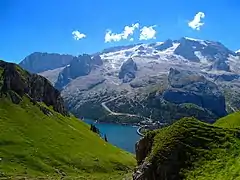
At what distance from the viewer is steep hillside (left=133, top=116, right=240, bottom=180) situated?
3638cm

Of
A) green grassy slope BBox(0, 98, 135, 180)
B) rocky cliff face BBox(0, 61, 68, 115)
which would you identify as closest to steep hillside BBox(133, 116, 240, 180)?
green grassy slope BBox(0, 98, 135, 180)

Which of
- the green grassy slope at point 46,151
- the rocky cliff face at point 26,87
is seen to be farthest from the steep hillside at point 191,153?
the rocky cliff face at point 26,87

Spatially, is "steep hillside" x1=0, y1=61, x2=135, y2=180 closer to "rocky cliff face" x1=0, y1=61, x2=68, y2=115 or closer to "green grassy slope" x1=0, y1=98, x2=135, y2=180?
"green grassy slope" x1=0, y1=98, x2=135, y2=180

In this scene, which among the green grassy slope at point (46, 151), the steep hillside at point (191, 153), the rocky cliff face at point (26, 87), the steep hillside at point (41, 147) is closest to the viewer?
the steep hillside at point (191, 153)

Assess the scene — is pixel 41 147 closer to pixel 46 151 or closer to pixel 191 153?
pixel 46 151

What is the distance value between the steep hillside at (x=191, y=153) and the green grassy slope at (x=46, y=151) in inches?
2429

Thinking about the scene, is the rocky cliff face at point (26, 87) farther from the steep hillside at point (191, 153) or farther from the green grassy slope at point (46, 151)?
the steep hillside at point (191, 153)

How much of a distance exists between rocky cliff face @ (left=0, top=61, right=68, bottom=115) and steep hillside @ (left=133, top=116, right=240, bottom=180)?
372 ft

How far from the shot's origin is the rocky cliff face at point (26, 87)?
151250mm

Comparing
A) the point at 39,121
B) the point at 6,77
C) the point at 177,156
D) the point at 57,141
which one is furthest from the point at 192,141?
the point at 6,77

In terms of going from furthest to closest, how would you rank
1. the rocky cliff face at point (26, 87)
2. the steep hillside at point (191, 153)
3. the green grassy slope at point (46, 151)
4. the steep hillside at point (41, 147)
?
1. the rocky cliff face at point (26, 87)
2. the steep hillside at point (41, 147)
3. the green grassy slope at point (46, 151)
4. the steep hillside at point (191, 153)

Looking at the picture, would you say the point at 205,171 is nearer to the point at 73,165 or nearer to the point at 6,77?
the point at 73,165

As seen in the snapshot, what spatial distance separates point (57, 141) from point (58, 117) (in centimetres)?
3537

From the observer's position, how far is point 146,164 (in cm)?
3984
